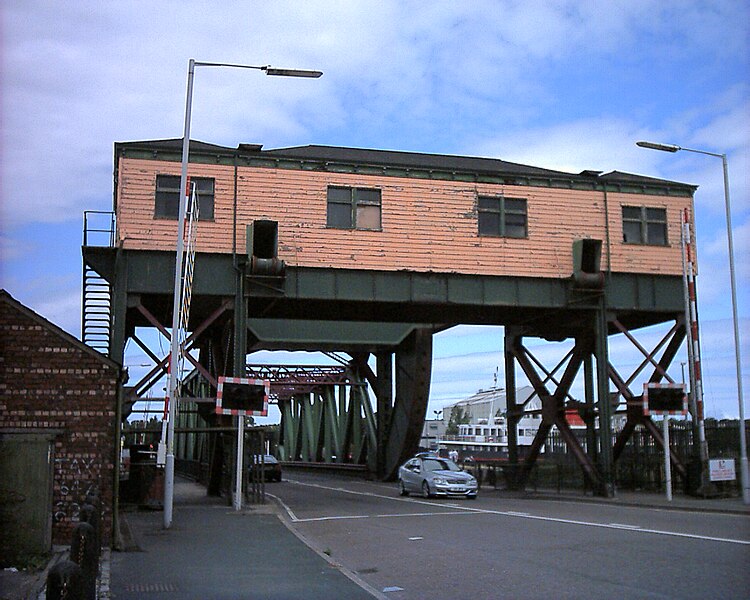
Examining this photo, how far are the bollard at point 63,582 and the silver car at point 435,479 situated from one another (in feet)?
81.0

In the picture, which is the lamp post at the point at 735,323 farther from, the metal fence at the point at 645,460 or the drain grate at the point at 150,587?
the drain grate at the point at 150,587

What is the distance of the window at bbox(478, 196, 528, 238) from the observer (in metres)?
30.1

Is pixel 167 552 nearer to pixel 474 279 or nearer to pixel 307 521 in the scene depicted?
pixel 307 521

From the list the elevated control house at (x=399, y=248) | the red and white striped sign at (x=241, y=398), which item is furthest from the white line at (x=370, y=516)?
the elevated control house at (x=399, y=248)

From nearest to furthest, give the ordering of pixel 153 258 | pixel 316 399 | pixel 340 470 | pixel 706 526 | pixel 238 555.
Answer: pixel 238 555, pixel 706 526, pixel 153 258, pixel 340 470, pixel 316 399

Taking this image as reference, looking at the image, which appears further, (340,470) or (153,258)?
(340,470)

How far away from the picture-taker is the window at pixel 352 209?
28766 mm

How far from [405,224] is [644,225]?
8834 mm

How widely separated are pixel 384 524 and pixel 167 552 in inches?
260

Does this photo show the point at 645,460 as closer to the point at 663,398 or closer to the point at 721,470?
the point at 721,470

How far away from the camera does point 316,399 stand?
6762cm

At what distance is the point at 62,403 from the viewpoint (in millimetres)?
14664

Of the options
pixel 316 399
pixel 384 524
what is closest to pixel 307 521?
pixel 384 524

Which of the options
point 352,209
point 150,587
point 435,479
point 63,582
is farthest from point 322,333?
point 63,582
